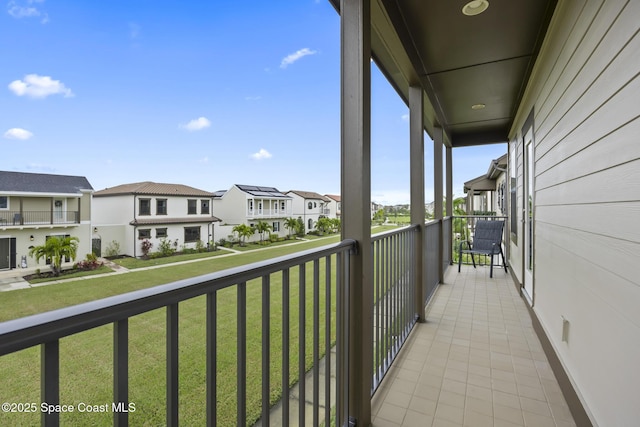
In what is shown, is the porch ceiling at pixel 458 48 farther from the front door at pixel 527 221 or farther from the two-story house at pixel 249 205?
the two-story house at pixel 249 205

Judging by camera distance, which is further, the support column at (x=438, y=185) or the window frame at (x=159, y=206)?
the support column at (x=438, y=185)

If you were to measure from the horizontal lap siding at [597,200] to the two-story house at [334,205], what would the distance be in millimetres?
1142

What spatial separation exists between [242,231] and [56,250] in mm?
453

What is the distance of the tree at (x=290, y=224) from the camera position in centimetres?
115

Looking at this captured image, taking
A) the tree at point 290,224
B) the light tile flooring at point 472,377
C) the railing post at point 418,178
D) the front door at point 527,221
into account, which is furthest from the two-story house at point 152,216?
the front door at point 527,221

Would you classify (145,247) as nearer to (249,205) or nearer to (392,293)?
(249,205)

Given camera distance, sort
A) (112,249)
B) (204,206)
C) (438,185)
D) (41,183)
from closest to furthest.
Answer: (41,183) → (112,249) → (204,206) → (438,185)

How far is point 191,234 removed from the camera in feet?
2.69

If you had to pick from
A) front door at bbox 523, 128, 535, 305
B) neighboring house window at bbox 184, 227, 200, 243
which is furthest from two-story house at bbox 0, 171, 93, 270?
front door at bbox 523, 128, 535, 305

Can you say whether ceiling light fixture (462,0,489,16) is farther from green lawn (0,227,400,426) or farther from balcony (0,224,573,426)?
green lawn (0,227,400,426)

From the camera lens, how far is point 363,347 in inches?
65.6

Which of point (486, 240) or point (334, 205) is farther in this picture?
point (486, 240)

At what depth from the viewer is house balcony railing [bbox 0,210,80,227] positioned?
19.5 inches

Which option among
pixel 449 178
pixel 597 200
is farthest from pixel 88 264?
pixel 449 178
